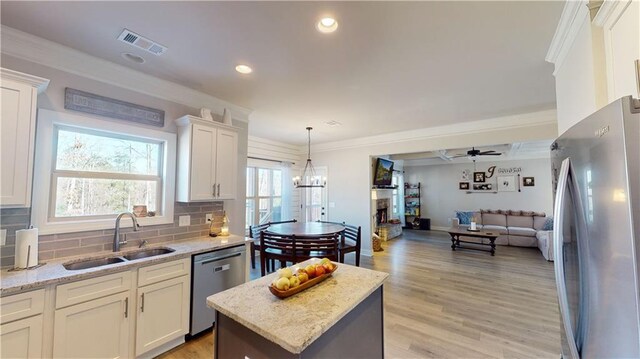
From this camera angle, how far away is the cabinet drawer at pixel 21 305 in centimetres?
149

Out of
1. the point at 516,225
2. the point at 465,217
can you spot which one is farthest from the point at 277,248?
the point at 516,225

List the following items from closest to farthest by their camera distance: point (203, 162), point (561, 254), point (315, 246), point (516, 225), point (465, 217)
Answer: point (561, 254), point (203, 162), point (315, 246), point (516, 225), point (465, 217)

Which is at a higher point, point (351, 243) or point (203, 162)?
point (203, 162)

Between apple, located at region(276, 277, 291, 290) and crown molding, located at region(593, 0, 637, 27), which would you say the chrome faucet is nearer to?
apple, located at region(276, 277, 291, 290)

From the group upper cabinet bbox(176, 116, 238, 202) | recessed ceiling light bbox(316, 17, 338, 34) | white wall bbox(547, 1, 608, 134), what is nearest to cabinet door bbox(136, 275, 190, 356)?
upper cabinet bbox(176, 116, 238, 202)

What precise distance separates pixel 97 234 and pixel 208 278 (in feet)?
3.59

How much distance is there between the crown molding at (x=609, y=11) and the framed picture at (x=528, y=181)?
8276 millimetres

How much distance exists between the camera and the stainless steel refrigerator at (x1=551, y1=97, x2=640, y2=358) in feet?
2.49

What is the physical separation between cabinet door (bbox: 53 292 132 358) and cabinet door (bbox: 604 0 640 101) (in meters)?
3.38

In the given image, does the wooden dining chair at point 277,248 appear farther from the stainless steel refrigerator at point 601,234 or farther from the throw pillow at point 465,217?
the throw pillow at point 465,217

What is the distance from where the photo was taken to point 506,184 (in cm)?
817

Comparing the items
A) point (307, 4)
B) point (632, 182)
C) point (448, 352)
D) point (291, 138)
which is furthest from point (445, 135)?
point (632, 182)

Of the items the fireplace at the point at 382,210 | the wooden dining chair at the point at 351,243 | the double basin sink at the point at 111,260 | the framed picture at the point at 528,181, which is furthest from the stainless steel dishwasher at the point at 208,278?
the framed picture at the point at 528,181

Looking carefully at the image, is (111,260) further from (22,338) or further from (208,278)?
(208,278)
